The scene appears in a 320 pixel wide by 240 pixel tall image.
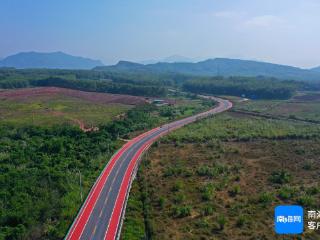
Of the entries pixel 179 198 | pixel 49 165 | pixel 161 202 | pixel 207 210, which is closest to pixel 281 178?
pixel 207 210

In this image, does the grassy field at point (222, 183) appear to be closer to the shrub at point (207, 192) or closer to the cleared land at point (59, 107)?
the shrub at point (207, 192)

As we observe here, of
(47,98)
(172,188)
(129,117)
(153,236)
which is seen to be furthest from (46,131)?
(47,98)

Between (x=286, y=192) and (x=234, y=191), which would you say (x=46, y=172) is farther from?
(x=286, y=192)

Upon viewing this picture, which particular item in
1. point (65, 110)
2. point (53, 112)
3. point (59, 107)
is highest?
point (59, 107)

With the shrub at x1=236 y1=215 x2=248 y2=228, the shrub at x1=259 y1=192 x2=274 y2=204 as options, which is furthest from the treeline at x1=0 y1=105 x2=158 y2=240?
the shrub at x1=259 y1=192 x2=274 y2=204

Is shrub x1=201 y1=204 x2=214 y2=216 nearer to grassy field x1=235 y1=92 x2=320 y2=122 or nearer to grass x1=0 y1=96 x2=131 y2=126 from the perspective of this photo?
grass x1=0 y1=96 x2=131 y2=126

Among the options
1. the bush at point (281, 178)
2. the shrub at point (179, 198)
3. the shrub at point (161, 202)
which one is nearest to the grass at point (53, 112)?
the shrub at point (179, 198)

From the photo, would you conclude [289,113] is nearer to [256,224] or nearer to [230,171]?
[230,171]
